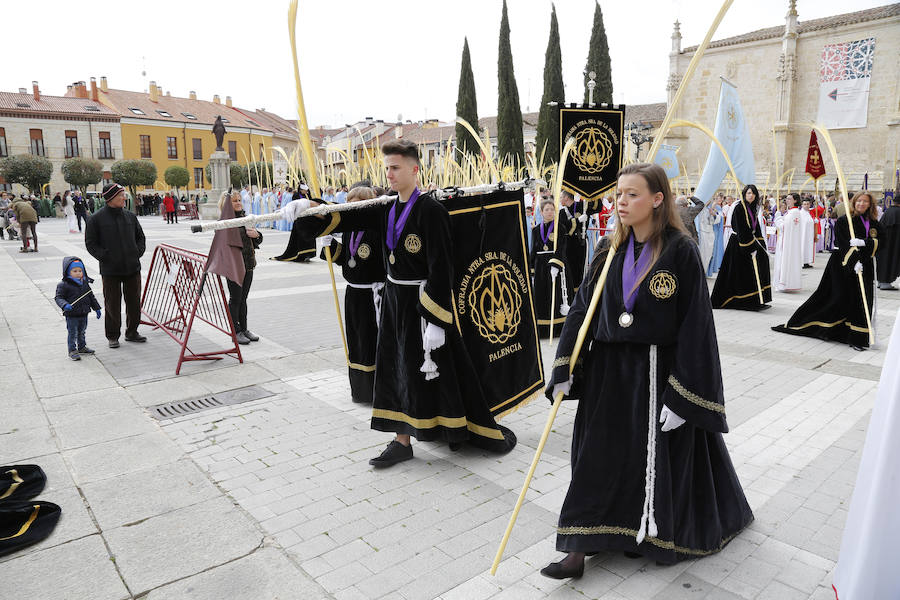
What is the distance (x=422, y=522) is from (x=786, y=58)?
120 feet

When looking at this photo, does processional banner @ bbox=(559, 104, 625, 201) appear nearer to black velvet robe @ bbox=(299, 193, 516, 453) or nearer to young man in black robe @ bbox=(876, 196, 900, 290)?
black velvet robe @ bbox=(299, 193, 516, 453)

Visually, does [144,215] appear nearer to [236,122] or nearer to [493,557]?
[236,122]

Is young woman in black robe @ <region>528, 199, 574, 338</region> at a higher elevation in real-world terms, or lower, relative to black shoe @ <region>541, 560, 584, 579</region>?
higher

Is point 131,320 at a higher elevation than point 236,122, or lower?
lower

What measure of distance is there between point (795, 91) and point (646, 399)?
119 ft

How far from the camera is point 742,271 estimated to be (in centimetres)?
995

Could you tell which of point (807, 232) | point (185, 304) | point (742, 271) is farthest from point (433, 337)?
point (807, 232)

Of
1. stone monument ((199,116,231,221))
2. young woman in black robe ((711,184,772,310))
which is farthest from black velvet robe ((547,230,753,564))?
stone monument ((199,116,231,221))

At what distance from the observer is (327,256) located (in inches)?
190

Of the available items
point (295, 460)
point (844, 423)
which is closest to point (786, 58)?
point (844, 423)

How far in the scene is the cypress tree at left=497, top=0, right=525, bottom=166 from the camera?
3306cm

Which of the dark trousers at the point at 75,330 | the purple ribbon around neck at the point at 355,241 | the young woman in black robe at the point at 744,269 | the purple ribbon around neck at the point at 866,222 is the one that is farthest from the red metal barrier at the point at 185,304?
the purple ribbon around neck at the point at 866,222

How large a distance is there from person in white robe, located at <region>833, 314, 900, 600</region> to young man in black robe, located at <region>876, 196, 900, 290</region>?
39.7ft

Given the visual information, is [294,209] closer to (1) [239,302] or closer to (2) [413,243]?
(2) [413,243]
